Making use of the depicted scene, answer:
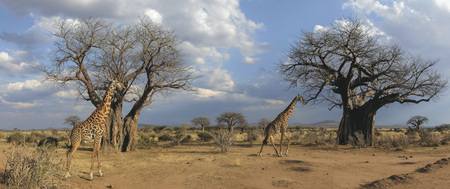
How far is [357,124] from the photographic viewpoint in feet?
61.9

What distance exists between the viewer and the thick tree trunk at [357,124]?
59.7 ft

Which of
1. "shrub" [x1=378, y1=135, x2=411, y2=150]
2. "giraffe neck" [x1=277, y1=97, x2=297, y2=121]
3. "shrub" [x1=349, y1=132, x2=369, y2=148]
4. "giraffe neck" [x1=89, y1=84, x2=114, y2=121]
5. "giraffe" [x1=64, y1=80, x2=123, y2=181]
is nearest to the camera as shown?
Result: "giraffe" [x1=64, y1=80, x2=123, y2=181]

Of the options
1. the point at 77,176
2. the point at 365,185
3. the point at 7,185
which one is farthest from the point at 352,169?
the point at 7,185

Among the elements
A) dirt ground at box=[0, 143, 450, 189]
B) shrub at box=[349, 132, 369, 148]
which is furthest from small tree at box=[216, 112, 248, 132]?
dirt ground at box=[0, 143, 450, 189]

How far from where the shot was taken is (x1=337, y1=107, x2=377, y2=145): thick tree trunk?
A: 1820 cm

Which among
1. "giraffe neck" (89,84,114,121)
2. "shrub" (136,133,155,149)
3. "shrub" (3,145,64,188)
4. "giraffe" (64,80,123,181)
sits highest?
"giraffe neck" (89,84,114,121)

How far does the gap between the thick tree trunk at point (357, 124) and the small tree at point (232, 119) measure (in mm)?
23553

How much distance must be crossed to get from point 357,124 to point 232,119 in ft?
82.6

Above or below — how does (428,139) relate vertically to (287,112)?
below

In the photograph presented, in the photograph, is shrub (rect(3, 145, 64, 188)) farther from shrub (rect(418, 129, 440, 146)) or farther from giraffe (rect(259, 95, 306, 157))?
shrub (rect(418, 129, 440, 146))

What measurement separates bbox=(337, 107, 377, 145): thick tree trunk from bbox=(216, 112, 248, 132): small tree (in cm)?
2355

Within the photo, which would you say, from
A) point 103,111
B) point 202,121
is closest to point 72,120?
point 202,121

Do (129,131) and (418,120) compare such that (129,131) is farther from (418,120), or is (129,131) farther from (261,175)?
(418,120)

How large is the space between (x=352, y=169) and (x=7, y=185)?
398 inches
